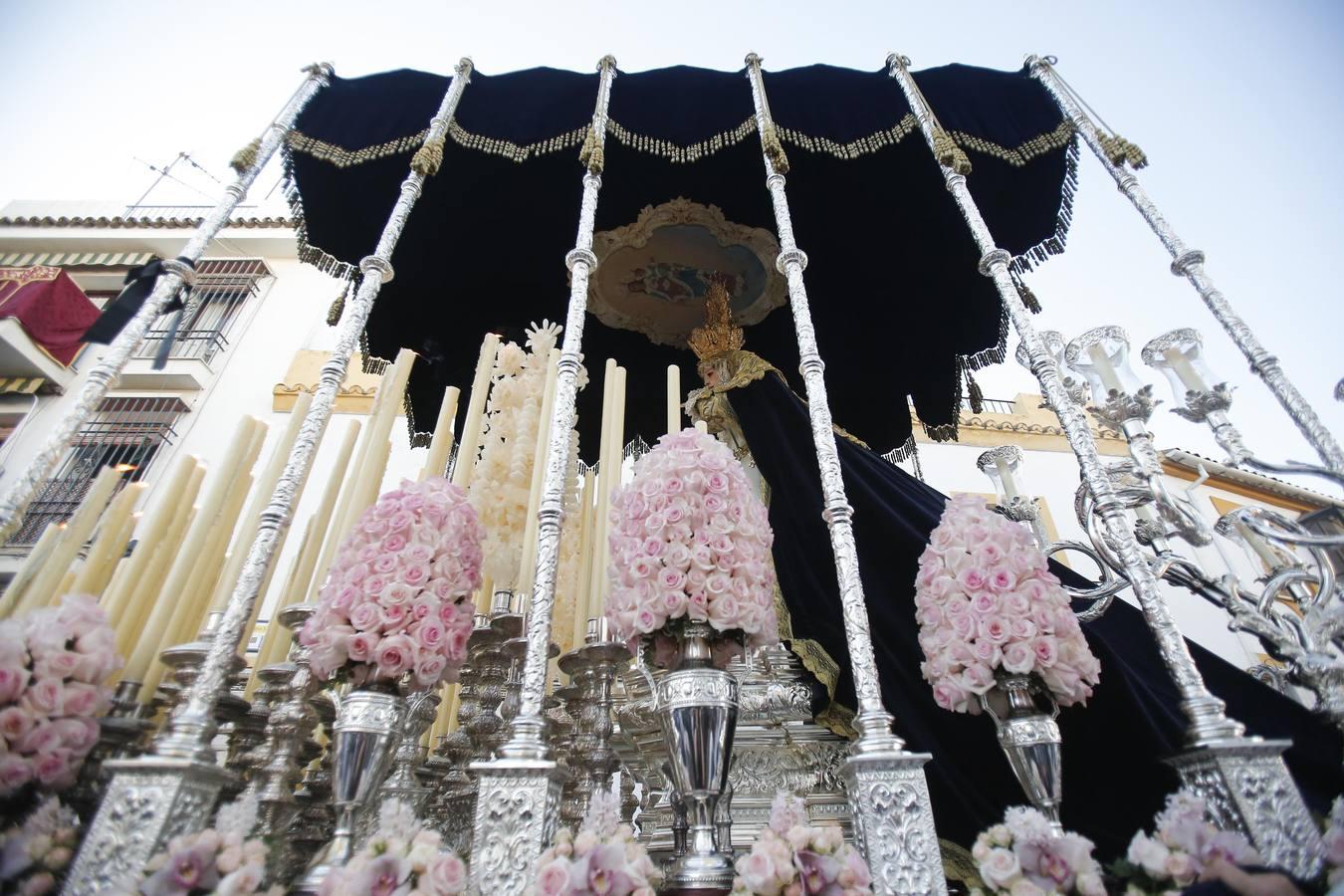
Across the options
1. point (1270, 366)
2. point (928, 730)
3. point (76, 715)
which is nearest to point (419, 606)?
point (76, 715)

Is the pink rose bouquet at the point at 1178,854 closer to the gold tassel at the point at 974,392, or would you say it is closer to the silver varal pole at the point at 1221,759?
the silver varal pole at the point at 1221,759

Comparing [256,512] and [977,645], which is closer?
[977,645]

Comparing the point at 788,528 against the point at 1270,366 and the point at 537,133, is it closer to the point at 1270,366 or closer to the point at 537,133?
the point at 1270,366

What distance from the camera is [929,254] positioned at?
414cm

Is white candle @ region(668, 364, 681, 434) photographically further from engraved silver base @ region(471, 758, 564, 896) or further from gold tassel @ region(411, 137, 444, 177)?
gold tassel @ region(411, 137, 444, 177)

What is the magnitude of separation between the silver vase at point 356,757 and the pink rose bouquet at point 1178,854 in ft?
6.01

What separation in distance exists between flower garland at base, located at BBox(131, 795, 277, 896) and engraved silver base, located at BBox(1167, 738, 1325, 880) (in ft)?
7.55

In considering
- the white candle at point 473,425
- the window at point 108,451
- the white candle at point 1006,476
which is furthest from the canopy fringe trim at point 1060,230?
the window at point 108,451

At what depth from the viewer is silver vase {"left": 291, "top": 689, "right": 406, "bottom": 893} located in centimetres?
159

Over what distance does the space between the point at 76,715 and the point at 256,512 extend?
0.81 m

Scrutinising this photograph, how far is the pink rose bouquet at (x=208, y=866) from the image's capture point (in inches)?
51.0

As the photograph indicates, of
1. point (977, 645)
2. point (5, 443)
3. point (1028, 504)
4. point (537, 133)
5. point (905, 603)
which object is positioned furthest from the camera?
point (5, 443)

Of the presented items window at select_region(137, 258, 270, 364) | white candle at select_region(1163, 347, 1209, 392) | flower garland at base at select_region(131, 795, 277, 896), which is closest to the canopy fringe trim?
white candle at select_region(1163, 347, 1209, 392)

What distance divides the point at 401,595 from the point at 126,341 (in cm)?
147
